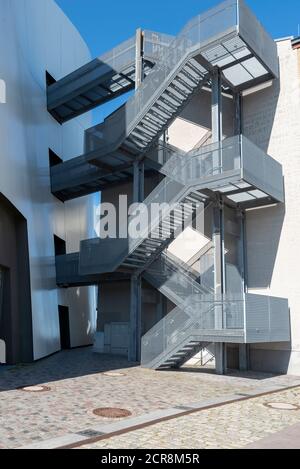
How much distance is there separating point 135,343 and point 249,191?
854 cm

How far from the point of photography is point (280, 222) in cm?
1959

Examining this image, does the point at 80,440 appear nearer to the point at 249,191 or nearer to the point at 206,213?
the point at 249,191

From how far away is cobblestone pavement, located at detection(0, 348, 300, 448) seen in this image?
30.7 feet

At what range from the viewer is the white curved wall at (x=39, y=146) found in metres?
21.9

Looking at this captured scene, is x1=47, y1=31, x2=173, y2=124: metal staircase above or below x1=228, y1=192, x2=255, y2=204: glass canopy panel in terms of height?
above

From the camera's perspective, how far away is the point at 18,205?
21.8 metres

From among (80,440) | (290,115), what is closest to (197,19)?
(290,115)

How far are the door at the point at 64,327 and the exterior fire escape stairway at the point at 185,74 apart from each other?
10.3m

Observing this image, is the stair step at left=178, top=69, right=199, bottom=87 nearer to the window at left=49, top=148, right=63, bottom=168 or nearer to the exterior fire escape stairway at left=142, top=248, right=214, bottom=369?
the exterior fire escape stairway at left=142, top=248, right=214, bottom=369

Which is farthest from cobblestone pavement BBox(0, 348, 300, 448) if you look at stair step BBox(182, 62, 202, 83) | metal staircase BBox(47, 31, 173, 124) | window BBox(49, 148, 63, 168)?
metal staircase BBox(47, 31, 173, 124)

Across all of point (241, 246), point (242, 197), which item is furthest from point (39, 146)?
point (241, 246)

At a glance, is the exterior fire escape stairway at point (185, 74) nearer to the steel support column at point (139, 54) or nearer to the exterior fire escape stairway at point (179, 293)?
the steel support column at point (139, 54)

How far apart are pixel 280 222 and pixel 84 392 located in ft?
34.3

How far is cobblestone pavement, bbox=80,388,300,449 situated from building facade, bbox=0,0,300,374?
17.2 feet
